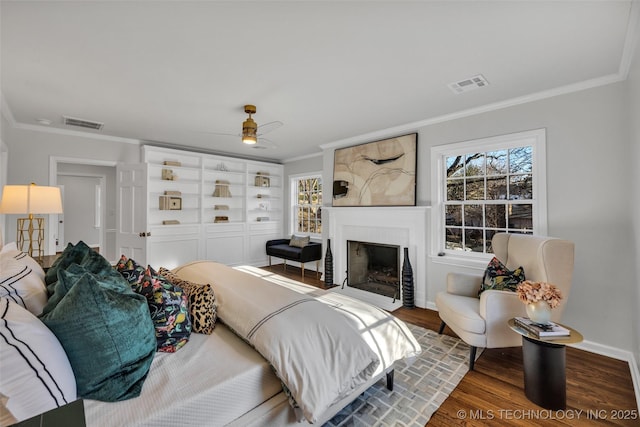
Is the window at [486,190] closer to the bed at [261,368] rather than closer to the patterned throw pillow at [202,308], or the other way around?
the bed at [261,368]

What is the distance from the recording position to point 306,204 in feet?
20.0

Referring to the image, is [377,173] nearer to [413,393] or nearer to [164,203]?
[413,393]

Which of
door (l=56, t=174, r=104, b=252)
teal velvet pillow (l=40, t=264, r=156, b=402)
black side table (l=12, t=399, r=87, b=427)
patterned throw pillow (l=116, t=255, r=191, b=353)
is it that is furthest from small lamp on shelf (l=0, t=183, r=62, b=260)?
door (l=56, t=174, r=104, b=252)

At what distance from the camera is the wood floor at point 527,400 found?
170 cm

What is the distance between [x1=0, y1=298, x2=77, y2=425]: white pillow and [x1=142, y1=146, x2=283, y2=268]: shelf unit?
4104mm

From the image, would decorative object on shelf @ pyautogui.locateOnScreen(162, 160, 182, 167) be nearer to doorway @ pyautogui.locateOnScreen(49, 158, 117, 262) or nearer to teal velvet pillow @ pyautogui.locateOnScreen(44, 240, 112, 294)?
doorway @ pyautogui.locateOnScreen(49, 158, 117, 262)

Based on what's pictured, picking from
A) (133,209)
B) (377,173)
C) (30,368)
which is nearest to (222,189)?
(133,209)

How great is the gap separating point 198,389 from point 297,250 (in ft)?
13.5

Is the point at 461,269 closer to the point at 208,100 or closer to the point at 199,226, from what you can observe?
the point at 208,100

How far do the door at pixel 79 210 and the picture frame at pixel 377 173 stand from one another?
681 centimetres

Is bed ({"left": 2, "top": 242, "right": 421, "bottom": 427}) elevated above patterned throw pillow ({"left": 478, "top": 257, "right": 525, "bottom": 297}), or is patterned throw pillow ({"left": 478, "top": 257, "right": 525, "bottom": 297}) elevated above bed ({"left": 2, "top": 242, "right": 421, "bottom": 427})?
patterned throw pillow ({"left": 478, "top": 257, "right": 525, "bottom": 297})

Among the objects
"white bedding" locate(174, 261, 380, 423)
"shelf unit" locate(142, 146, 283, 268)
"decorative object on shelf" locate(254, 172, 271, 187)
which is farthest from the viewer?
"decorative object on shelf" locate(254, 172, 271, 187)

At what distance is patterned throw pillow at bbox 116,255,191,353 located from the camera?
1400 millimetres

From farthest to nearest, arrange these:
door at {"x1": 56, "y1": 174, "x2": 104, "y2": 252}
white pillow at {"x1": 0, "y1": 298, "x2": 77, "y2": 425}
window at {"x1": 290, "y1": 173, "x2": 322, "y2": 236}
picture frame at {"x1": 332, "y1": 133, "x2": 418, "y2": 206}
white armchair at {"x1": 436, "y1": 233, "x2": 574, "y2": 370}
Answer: door at {"x1": 56, "y1": 174, "x2": 104, "y2": 252}, window at {"x1": 290, "y1": 173, "x2": 322, "y2": 236}, picture frame at {"x1": 332, "y1": 133, "x2": 418, "y2": 206}, white armchair at {"x1": 436, "y1": 233, "x2": 574, "y2": 370}, white pillow at {"x1": 0, "y1": 298, "x2": 77, "y2": 425}
